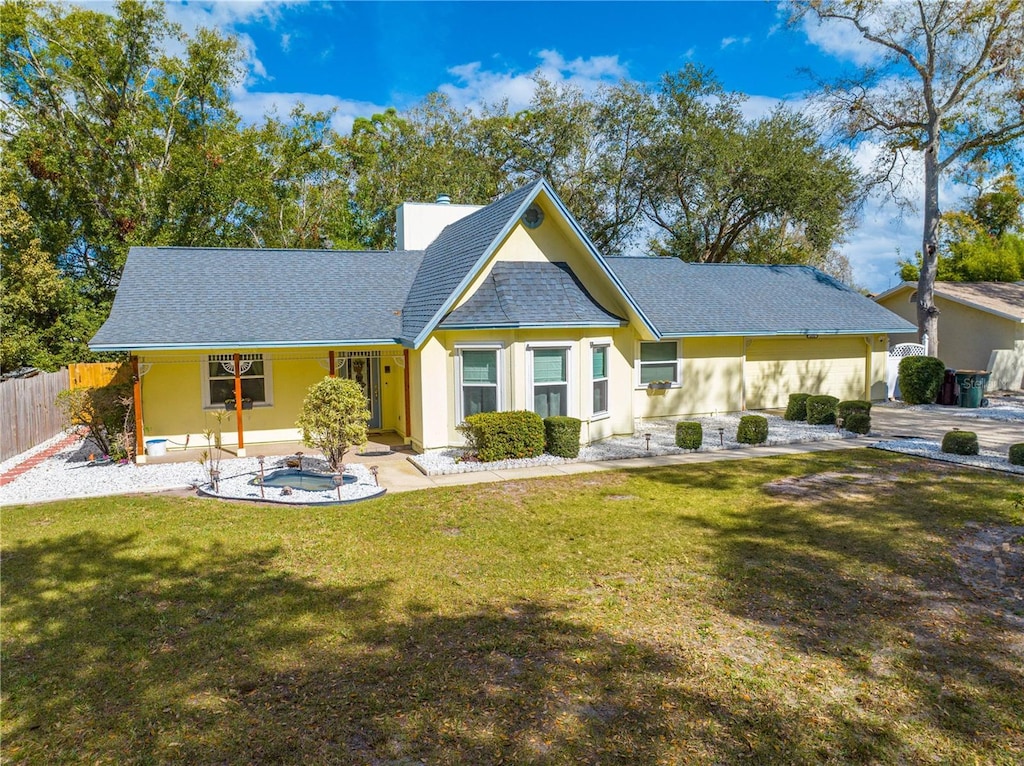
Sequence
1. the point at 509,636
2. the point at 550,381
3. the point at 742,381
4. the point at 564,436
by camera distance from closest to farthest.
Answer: the point at 509,636 < the point at 564,436 < the point at 550,381 < the point at 742,381

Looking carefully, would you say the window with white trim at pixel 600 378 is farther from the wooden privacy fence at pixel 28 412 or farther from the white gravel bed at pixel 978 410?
the wooden privacy fence at pixel 28 412

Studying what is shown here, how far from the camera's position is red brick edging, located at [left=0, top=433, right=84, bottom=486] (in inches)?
506

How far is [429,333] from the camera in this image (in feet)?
44.8

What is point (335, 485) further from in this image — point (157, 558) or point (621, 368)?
point (621, 368)

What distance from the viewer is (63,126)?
2747cm

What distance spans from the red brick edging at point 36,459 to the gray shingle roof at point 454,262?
27.5 ft

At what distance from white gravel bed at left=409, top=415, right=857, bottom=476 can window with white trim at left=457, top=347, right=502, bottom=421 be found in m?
1.14

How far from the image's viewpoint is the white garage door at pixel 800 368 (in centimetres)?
2062

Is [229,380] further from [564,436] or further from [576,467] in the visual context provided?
[576,467]

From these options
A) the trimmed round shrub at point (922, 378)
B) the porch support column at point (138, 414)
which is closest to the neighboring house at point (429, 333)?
the porch support column at point (138, 414)

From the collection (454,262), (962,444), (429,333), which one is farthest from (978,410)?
(429,333)

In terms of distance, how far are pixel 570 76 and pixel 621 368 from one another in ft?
80.6

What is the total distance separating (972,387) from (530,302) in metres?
16.4

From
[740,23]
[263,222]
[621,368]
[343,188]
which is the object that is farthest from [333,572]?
[343,188]
